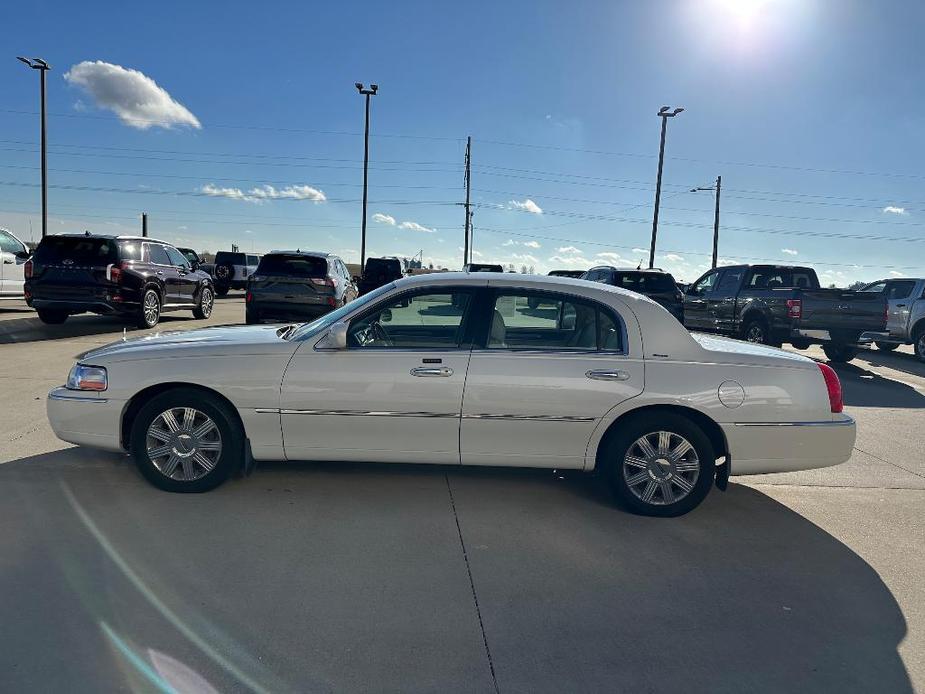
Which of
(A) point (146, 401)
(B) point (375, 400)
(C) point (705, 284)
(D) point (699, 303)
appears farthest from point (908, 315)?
(A) point (146, 401)

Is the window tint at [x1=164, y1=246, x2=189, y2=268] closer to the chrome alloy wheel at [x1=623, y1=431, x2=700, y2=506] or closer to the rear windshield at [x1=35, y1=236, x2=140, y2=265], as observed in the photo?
the rear windshield at [x1=35, y1=236, x2=140, y2=265]

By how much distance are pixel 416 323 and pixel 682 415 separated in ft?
6.44

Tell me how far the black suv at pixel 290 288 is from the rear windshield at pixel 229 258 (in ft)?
66.4

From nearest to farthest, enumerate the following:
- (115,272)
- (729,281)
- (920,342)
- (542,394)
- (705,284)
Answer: (542,394)
(115,272)
(920,342)
(729,281)
(705,284)

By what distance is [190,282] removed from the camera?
46.8 feet

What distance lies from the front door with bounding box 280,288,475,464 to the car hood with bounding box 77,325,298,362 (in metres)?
0.26

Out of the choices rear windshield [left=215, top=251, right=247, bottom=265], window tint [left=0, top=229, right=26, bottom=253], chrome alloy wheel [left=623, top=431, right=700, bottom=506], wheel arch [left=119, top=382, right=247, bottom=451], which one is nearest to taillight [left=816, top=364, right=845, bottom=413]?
chrome alloy wheel [left=623, top=431, right=700, bottom=506]

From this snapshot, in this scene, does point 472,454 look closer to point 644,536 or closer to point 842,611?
point 644,536

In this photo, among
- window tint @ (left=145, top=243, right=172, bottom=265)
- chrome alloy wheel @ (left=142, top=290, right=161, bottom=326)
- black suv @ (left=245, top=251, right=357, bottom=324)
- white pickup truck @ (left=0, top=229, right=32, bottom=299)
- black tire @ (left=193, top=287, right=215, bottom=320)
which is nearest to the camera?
black suv @ (left=245, top=251, right=357, bottom=324)

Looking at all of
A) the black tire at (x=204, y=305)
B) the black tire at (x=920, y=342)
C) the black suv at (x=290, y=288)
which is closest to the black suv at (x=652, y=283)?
the black tire at (x=920, y=342)

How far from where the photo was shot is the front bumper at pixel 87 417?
4047mm

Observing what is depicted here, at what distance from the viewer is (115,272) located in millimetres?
11461

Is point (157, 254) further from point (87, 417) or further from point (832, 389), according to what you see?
point (832, 389)

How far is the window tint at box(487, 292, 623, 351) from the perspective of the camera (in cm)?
408
